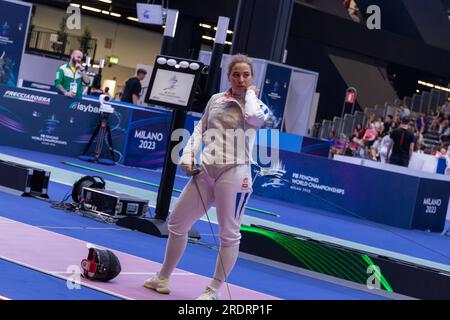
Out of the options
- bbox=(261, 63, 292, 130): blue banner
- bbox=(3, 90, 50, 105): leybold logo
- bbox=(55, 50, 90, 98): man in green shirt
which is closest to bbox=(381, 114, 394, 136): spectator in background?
bbox=(261, 63, 292, 130): blue banner

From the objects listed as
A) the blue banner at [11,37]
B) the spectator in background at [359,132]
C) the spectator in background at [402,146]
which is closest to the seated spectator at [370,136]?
the spectator in background at [359,132]

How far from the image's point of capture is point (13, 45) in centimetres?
1905

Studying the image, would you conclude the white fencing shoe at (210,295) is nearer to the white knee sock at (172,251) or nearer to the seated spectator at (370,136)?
the white knee sock at (172,251)

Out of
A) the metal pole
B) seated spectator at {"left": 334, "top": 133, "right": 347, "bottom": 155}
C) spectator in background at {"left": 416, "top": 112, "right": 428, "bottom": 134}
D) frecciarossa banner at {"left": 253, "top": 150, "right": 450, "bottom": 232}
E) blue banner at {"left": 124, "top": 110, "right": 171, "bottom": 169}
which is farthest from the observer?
spectator in background at {"left": 416, "top": 112, "right": 428, "bottom": 134}

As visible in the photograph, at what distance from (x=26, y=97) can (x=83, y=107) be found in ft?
3.46

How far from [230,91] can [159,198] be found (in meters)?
3.62

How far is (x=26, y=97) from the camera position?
54.2 ft

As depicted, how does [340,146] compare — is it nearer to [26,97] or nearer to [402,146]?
[402,146]

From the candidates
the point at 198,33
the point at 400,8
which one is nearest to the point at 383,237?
the point at 198,33

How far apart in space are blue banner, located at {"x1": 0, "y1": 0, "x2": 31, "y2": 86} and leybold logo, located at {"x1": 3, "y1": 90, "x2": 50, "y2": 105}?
240 centimetres

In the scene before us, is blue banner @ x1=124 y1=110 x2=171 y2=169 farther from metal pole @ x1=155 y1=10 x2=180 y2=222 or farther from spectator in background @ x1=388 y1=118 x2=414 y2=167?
metal pole @ x1=155 y1=10 x2=180 y2=222

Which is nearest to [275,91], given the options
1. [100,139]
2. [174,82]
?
[100,139]

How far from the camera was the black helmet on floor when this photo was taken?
641cm
